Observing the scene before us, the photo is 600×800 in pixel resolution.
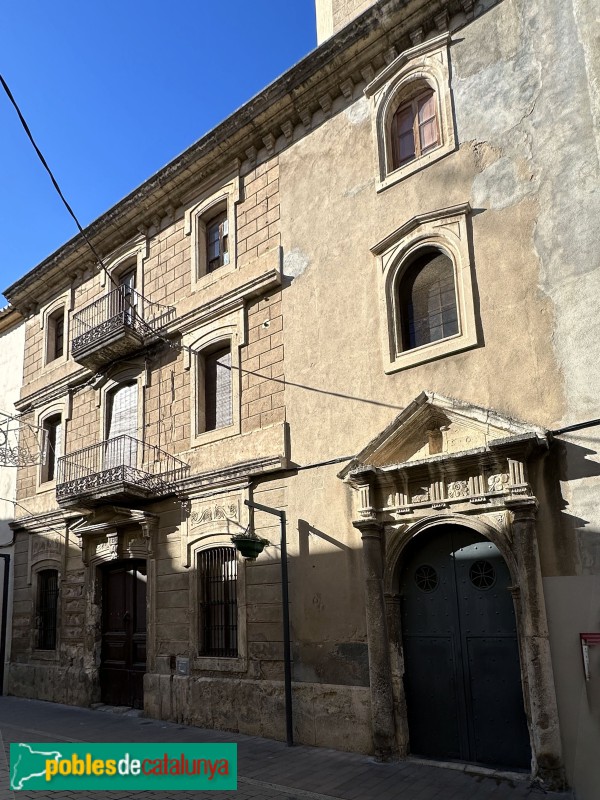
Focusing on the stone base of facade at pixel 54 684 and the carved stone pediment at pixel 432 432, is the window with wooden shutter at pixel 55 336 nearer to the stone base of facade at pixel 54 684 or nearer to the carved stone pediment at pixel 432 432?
the stone base of facade at pixel 54 684

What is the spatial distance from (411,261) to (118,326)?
21.0ft

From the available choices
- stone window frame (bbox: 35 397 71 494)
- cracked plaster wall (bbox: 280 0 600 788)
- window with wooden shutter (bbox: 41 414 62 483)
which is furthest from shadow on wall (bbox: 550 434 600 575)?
window with wooden shutter (bbox: 41 414 62 483)

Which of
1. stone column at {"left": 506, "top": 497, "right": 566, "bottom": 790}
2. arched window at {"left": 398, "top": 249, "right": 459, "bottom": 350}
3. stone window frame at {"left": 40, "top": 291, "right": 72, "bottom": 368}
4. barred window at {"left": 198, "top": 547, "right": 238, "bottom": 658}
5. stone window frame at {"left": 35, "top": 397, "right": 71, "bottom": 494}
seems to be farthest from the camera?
stone window frame at {"left": 40, "top": 291, "right": 72, "bottom": 368}

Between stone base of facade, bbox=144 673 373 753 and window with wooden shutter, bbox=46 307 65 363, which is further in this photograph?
window with wooden shutter, bbox=46 307 65 363

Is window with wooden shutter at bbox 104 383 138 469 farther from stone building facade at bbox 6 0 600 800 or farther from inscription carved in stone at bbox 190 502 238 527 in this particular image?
inscription carved in stone at bbox 190 502 238 527

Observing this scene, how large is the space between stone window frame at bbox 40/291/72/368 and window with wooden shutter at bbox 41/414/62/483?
137 cm

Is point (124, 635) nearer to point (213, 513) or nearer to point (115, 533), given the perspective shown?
point (115, 533)

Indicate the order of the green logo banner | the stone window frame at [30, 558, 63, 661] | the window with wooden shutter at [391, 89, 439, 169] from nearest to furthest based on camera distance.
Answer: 1. the green logo banner
2. the window with wooden shutter at [391, 89, 439, 169]
3. the stone window frame at [30, 558, 63, 661]

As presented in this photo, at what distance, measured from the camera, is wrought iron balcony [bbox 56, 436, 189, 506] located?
12.5m

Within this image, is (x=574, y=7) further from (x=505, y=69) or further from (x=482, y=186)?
(x=482, y=186)

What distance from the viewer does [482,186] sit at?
9.27 metres

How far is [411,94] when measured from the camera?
34.8ft

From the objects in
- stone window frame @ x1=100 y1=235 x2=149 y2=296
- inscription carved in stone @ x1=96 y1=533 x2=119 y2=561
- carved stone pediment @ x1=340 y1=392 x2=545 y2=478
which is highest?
stone window frame @ x1=100 y1=235 x2=149 y2=296

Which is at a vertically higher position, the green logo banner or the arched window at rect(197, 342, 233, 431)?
the arched window at rect(197, 342, 233, 431)
